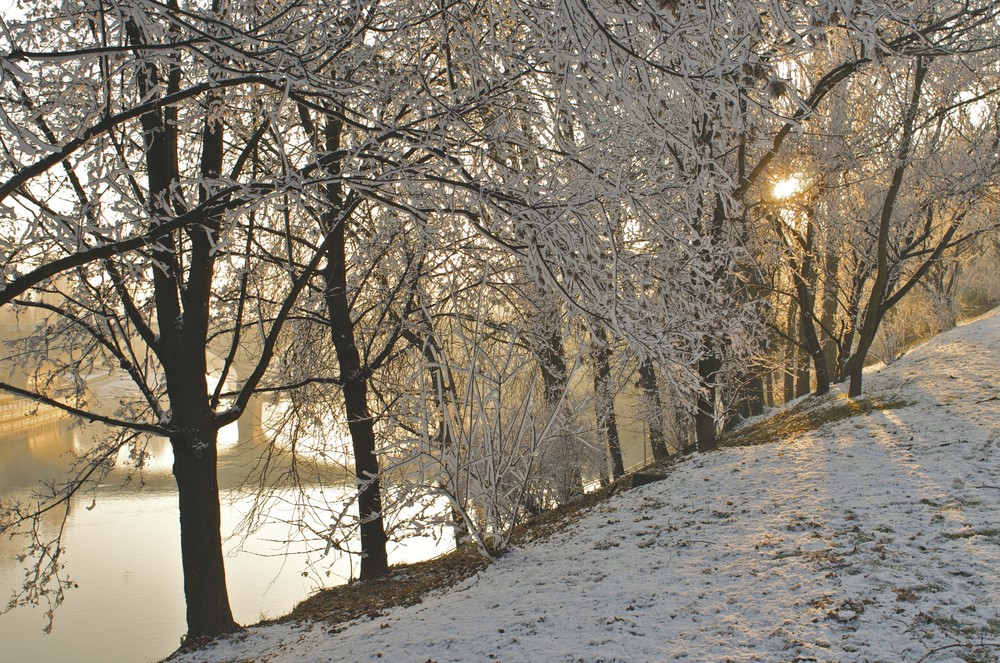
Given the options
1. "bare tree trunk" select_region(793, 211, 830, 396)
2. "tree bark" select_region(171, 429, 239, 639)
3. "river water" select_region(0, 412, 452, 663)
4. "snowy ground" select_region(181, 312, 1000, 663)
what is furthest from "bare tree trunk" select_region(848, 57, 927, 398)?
"tree bark" select_region(171, 429, 239, 639)

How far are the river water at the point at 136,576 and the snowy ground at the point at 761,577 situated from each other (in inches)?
142

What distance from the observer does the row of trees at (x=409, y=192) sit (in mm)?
3799

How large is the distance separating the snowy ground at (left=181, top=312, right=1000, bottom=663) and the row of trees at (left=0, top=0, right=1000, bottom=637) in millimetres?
916

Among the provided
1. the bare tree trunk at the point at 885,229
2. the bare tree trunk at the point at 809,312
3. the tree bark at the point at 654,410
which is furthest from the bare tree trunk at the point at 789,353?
the bare tree trunk at the point at 885,229

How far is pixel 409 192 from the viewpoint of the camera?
4062 mm

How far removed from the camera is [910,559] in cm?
442

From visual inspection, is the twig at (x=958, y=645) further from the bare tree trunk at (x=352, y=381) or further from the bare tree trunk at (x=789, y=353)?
the bare tree trunk at (x=789, y=353)

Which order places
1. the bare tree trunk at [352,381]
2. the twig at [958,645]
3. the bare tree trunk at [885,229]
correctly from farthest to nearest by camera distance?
1. the bare tree trunk at [885,229]
2. the bare tree trunk at [352,381]
3. the twig at [958,645]

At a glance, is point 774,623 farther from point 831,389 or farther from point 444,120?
point 831,389

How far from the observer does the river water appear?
1142 centimetres

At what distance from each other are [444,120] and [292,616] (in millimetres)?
5531


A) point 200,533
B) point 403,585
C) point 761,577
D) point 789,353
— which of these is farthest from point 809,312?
point 200,533

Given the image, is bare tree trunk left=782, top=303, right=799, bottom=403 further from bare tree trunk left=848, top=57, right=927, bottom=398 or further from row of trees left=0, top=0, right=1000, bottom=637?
bare tree trunk left=848, top=57, right=927, bottom=398

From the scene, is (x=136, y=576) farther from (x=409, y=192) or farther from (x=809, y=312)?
(x=809, y=312)
